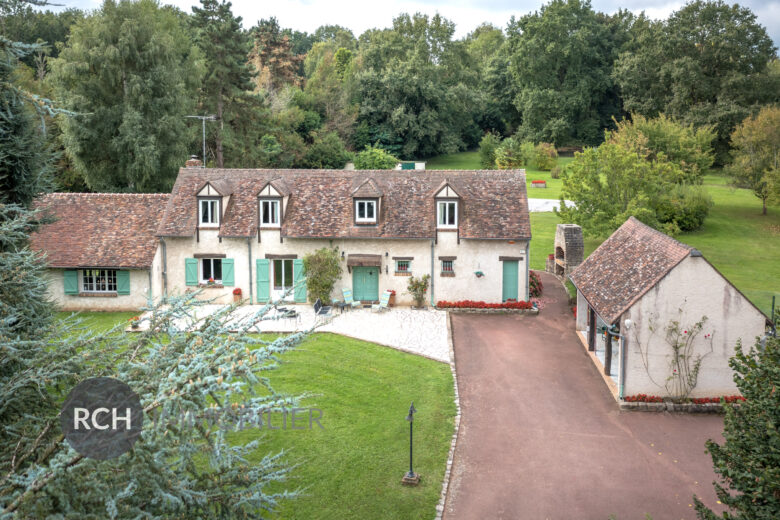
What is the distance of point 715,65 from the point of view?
198 ft

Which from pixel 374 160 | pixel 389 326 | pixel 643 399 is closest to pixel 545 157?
pixel 374 160

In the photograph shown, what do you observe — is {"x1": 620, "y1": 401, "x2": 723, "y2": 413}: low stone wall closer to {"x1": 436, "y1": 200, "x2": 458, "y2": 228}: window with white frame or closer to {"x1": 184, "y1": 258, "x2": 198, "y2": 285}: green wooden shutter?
{"x1": 436, "y1": 200, "x2": 458, "y2": 228}: window with white frame

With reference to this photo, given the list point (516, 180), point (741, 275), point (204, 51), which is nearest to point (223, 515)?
point (516, 180)

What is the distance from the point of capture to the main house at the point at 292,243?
28891mm

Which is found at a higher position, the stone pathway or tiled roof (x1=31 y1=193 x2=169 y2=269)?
tiled roof (x1=31 y1=193 x2=169 y2=269)

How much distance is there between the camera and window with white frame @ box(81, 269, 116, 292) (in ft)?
95.1

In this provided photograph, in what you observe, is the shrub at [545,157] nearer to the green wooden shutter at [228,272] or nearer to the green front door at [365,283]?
the green front door at [365,283]

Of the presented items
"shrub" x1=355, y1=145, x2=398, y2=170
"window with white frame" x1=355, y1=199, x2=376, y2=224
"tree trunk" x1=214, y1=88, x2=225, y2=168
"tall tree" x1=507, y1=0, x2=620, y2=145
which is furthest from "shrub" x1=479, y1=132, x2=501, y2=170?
"window with white frame" x1=355, y1=199, x2=376, y2=224

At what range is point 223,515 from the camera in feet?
27.0

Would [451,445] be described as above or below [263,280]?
below

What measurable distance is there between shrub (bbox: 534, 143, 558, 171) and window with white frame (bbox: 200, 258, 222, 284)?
46.5 meters

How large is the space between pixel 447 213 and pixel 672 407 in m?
12.9

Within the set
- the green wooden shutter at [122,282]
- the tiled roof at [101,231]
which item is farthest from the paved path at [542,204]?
the green wooden shutter at [122,282]

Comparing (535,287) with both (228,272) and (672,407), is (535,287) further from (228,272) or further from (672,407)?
(228,272)
